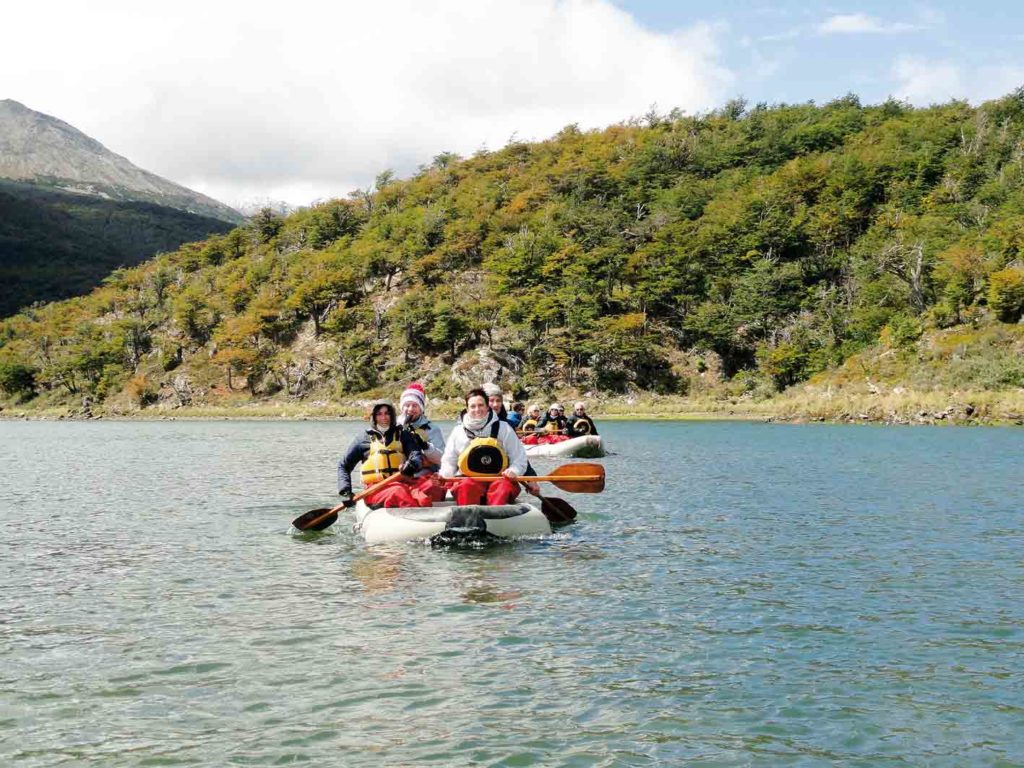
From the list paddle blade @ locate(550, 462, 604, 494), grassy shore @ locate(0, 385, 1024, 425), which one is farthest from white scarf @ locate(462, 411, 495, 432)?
grassy shore @ locate(0, 385, 1024, 425)

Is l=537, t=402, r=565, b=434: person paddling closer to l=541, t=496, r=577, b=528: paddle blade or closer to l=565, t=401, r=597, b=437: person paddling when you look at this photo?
l=565, t=401, r=597, b=437: person paddling

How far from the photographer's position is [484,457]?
14.1 metres

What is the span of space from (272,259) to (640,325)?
60.1 meters

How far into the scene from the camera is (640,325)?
86.0m

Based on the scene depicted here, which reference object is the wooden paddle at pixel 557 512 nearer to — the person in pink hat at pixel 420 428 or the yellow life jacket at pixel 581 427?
the person in pink hat at pixel 420 428

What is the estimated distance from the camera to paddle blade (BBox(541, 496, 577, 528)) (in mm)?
16234

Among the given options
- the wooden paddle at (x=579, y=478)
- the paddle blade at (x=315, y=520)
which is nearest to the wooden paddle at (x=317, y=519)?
the paddle blade at (x=315, y=520)

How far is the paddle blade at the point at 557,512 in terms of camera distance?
16.2m

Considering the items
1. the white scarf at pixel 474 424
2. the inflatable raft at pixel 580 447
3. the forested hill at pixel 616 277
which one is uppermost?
the forested hill at pixel 616 277

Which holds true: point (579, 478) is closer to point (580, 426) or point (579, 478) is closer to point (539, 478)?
point (539, 478)

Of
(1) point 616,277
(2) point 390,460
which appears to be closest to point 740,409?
(1) point 616,277

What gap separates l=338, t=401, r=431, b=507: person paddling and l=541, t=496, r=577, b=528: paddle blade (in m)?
2.78

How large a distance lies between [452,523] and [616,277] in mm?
81407

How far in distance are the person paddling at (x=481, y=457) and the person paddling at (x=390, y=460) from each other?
0.57 meters
